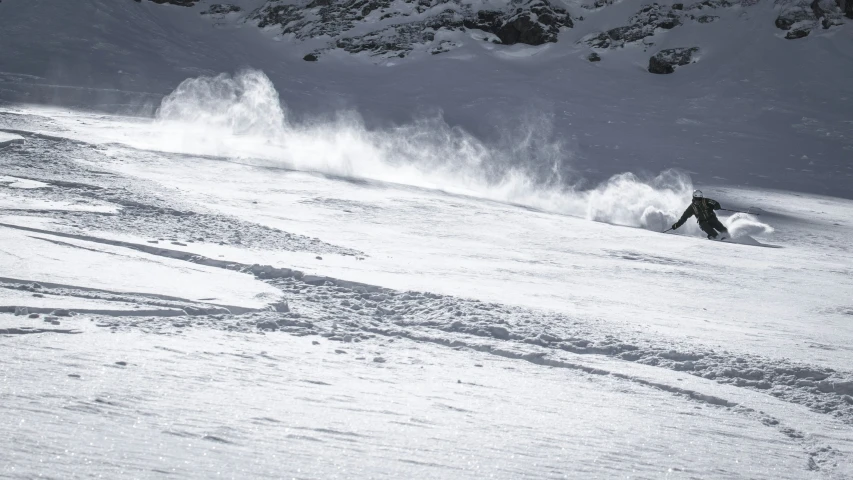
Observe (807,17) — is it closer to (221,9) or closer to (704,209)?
(221,9)

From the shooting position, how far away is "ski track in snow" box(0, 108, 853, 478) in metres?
3.55

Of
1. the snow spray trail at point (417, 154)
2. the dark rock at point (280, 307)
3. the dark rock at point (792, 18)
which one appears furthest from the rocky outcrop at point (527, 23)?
the dark rock at point (280, 307)

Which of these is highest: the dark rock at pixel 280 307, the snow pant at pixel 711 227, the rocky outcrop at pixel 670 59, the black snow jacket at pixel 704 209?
the rocky outcrop at pixel 670 59

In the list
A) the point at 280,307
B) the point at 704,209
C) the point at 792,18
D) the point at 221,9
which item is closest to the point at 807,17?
the point at 792,18

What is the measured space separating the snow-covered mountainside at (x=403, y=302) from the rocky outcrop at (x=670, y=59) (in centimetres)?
1240

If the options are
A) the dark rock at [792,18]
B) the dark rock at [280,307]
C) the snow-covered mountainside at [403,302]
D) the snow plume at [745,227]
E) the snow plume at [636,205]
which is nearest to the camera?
the snow-covered mountainside at [403,302]

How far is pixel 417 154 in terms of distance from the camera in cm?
2156

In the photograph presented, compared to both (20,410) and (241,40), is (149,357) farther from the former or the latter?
(241,40)

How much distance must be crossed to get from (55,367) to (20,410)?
64 centimetres

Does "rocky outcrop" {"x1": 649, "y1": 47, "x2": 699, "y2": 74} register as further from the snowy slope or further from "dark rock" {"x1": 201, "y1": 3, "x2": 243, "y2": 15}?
"dark rock" {"x1": 201, "y1": 3, "x2": 243, "y2": 15}

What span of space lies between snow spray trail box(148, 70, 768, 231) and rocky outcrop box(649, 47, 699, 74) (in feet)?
41.2

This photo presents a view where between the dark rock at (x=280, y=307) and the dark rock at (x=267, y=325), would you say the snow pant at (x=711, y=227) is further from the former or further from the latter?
the dark rock at (x=267, y=325)

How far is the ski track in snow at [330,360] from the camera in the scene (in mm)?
3551

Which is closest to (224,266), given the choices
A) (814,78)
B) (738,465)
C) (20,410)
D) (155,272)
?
(155,272)
